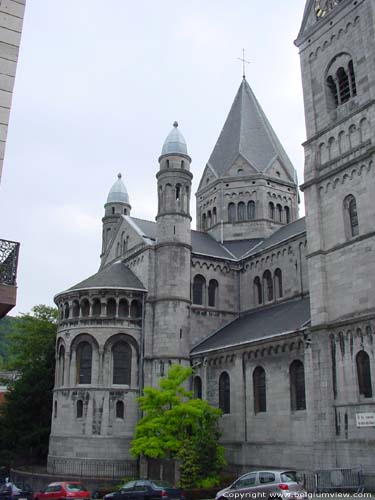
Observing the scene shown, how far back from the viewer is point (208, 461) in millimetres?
31484

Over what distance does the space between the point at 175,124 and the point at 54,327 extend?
2305 cm

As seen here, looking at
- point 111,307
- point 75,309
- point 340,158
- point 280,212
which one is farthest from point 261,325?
point 280,212

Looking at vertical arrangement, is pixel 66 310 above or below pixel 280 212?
below

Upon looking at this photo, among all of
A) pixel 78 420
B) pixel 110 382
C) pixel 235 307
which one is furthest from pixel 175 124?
pixel 78 420

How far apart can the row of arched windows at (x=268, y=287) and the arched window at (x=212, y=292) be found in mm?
3126

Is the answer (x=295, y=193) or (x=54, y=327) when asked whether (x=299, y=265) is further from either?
(x=54, y=327)

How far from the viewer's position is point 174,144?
1790 inches

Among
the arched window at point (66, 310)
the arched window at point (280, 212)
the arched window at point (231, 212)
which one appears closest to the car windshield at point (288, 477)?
the arched window at point (66, 310)

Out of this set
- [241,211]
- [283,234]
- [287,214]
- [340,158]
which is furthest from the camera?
[287,214]

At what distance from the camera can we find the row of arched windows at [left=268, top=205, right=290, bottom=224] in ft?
173

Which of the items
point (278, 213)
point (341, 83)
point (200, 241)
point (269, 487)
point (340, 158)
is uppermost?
point (341, 83)

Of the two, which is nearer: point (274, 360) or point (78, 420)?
point (274, 360)

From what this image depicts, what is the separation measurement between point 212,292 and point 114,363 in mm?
9736

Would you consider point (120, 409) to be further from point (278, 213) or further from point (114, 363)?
point (278, 213)
